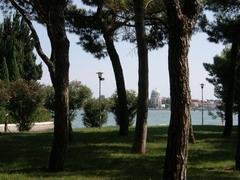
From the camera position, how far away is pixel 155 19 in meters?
24.2

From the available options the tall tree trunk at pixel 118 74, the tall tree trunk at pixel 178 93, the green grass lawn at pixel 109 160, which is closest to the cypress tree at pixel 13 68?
the tall tree trunk at pixel 118 74

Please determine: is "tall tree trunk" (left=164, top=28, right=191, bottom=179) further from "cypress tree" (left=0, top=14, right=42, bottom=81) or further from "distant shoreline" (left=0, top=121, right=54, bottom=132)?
"cypress tree" (left=0, top=14, right=42, bottom=81)

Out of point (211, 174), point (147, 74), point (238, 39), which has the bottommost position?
point (211, 174)

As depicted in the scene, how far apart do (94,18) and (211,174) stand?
13.9 metres

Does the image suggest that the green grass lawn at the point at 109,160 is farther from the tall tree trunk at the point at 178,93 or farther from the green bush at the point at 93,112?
the green bush at the point at 93,112

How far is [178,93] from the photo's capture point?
27.6ft

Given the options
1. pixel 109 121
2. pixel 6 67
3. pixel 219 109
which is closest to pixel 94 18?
pixel 109 121

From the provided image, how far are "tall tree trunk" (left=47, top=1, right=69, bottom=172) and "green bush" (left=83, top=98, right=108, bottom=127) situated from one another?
28621mm

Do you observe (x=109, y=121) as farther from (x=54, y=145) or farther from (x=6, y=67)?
(x=54, y=145)

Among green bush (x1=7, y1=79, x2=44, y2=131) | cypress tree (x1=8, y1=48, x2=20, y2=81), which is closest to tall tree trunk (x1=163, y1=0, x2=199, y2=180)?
green bush (x1=7, y1=79, x2=44, y2=131)

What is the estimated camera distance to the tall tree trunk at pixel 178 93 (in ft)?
27.5

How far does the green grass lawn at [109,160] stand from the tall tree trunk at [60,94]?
43cm

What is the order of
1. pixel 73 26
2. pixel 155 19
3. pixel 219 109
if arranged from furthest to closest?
1. pixel 219 109
2. pixel 73 26
3. pixel 155 19

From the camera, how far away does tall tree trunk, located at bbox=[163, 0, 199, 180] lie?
838 centimetres
